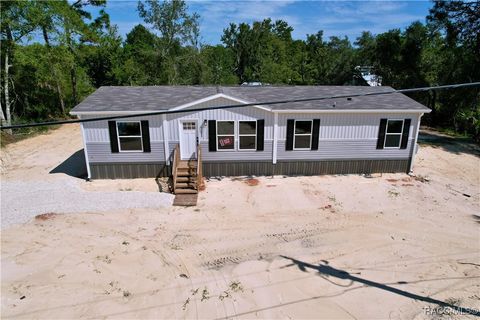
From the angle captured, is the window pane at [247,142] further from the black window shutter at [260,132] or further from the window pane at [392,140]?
the window pane at [392,140]

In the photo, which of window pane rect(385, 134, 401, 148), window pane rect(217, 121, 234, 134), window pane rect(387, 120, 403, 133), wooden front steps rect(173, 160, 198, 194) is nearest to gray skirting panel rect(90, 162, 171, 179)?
wooden front steps rect(173, 160, 198, 194)

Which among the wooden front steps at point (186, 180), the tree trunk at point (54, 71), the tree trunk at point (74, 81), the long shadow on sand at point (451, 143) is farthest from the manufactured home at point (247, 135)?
the tree trunk at point (74, 81)

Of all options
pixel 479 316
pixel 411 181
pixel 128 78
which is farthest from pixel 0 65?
pixel 479 316

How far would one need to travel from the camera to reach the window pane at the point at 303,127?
1330 centimetres

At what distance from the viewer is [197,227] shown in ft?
32.0

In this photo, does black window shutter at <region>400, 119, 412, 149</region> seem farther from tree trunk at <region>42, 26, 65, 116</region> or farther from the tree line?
tree trunk at <region>42, 26, 65, 116</region>

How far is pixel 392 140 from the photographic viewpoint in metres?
13.8

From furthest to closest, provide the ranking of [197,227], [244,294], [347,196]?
1. [347,196]
2. [197,227]
3. [244,294]

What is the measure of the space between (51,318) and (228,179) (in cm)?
831

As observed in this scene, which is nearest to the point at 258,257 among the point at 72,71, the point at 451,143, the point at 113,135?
the point at 113,135

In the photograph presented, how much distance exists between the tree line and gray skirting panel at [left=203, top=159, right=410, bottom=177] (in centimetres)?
894

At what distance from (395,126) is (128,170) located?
38.0ft

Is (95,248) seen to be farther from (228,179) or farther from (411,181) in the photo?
(411,181)

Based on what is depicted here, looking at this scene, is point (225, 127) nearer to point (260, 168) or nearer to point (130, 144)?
point (260, 168)
